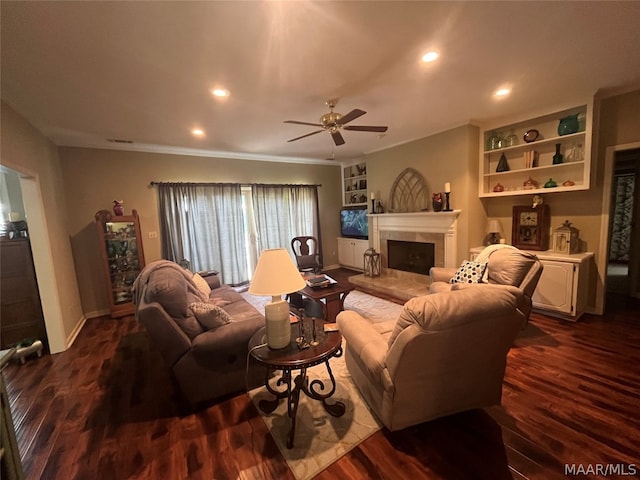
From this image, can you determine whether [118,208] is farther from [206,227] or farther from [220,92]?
[220,92]

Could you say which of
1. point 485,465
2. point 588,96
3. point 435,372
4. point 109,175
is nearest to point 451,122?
point 588,96

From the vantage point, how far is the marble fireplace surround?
13.8ft

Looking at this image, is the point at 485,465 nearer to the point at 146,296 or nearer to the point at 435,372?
the point at 435,372

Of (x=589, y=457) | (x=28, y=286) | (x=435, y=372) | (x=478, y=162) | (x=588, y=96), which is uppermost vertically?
(x=588, y=96)

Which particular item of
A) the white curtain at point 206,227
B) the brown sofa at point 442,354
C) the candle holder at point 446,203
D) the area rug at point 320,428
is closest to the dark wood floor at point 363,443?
the area rug at point 320,428

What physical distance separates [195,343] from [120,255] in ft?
10.1

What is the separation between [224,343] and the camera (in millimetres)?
2072

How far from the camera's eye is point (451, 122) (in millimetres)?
3797

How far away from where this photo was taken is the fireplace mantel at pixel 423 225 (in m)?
4.14

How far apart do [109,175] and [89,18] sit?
130 inches

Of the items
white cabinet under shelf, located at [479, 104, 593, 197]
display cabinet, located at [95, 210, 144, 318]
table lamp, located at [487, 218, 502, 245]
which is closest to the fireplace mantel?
table lamp, located at [487, 218, 502, 245]

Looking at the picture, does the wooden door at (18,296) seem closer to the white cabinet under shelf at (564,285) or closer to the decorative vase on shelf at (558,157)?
the white cabinet under shelf at (564,285)

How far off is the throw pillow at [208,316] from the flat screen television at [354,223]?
4376 mm

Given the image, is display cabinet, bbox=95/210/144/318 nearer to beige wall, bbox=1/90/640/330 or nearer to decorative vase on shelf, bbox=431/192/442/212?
beige wall, bbox=1/90/640/330
